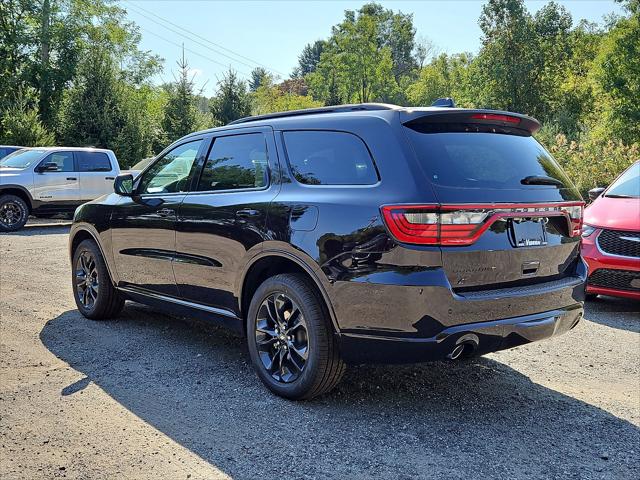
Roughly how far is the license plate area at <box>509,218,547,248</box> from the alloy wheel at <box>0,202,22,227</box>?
13.4m

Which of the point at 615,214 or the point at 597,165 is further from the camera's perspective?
the point at 597,165

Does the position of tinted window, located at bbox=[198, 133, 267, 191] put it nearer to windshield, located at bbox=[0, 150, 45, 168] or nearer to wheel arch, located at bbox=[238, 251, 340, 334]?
wheel arch, located at bbox=[238, 251, 340, 334]

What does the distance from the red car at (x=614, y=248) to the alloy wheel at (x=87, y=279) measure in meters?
5.19

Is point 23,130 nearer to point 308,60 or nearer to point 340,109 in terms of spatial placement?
point 340,109

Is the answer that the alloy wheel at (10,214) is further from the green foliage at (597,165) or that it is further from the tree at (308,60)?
the tree at (308,60)

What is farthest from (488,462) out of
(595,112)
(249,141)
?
(595,112)

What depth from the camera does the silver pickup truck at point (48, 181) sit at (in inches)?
555

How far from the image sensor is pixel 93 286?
19.8ft

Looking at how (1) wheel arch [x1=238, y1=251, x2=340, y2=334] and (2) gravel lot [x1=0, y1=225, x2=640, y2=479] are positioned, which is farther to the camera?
(1) wheel arch [x1=238, y1=251, x2=340, y2=334]

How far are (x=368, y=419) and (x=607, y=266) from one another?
13.3 ft

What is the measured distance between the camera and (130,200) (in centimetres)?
550

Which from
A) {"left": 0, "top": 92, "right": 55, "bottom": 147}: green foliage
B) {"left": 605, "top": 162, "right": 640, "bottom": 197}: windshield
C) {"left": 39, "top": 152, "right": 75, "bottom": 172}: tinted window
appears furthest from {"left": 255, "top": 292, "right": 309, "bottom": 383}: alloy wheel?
{"left": 0, "top": 92, "right": 55, "bottom": 147}: green foliage

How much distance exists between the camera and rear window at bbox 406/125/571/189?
3.50 meters

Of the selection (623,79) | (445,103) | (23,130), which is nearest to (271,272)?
(445,103)
